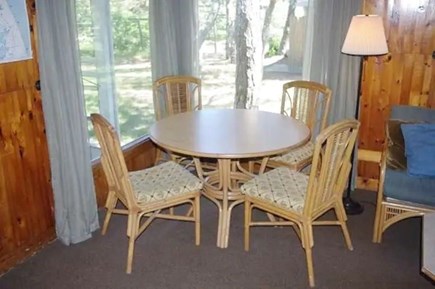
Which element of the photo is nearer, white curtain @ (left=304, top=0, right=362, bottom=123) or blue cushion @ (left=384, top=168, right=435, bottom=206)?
blue cushion @ (left=384, top=168, right=435, bottom=206)

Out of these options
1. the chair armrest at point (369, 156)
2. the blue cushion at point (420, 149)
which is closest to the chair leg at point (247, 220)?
the blue cushion at point (420, 149)

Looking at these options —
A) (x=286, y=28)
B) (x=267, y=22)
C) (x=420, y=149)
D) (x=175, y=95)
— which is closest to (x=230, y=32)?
(x=267, y=22)

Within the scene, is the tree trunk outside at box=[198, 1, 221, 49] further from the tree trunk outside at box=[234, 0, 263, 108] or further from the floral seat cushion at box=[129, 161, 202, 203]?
the floral seat cushion at box=[129, 161, 202, 203]

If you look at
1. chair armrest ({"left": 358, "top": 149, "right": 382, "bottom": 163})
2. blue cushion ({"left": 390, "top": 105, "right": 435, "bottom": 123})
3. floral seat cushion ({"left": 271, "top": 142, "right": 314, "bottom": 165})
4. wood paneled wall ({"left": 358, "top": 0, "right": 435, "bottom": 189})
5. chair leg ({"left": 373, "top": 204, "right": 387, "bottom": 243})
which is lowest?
chair leg ({"left": 373, "top": 204, "right": 387, "bottom": 243})

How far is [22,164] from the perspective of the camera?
258 cm

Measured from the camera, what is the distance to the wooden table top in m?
2.52

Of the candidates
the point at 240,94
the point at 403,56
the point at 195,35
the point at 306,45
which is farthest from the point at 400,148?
the point at 195,35

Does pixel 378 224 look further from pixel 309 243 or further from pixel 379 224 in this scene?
pixel 309 243

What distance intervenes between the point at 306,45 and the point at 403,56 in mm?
749

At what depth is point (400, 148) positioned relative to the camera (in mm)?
2908

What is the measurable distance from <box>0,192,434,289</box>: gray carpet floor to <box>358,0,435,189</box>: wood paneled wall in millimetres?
925

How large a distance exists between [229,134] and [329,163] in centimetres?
Answer: 75

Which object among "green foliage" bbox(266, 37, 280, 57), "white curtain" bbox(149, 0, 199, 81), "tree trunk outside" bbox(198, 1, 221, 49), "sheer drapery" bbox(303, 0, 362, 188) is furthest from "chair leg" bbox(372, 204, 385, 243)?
"tree trunk outside" bbox(198, 1, 221, 49)

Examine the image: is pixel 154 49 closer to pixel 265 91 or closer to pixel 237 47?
pixel 237 47
